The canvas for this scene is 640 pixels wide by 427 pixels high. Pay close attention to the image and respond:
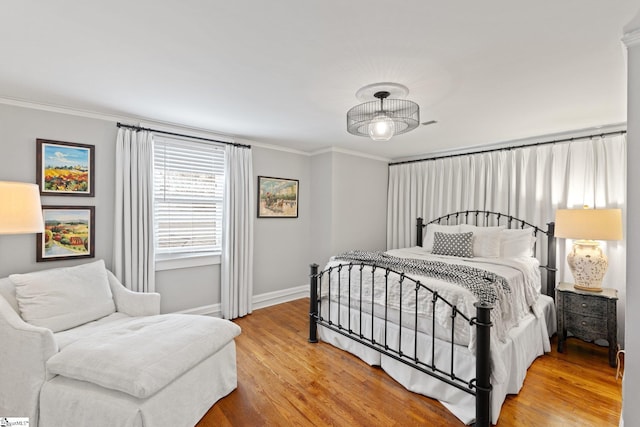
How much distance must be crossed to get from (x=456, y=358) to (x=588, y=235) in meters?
1.94

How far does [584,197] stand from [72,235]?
5475 mm

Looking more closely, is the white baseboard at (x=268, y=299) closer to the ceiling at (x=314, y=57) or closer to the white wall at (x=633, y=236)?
the ceiling at (x=314, y=57)

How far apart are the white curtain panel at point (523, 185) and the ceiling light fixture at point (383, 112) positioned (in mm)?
2315

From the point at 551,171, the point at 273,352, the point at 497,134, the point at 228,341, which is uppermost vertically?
the point at 497,134

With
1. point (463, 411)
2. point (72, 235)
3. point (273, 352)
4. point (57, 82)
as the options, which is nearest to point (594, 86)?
point (463, 411)

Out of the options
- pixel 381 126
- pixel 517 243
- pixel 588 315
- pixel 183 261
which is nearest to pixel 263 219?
pixel 183 261

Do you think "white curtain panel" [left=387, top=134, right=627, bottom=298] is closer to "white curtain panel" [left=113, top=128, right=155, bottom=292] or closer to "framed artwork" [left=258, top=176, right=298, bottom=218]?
"framed artwork" [left=258, top=176, right=298, bottom=218]

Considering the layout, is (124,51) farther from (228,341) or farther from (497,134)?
(497,134)

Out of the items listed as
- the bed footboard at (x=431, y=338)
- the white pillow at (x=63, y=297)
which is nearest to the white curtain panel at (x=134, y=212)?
the white pillow at (x=63, y=297)

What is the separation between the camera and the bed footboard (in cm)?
185

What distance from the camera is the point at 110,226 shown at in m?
3.08

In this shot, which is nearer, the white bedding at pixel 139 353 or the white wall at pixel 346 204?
the white bedding at pixel 139 353

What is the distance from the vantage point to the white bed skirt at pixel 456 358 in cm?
204

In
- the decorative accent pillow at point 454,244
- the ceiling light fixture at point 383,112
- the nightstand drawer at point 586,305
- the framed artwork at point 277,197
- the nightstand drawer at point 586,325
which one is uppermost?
the ceiling light fixture at point 383,112
